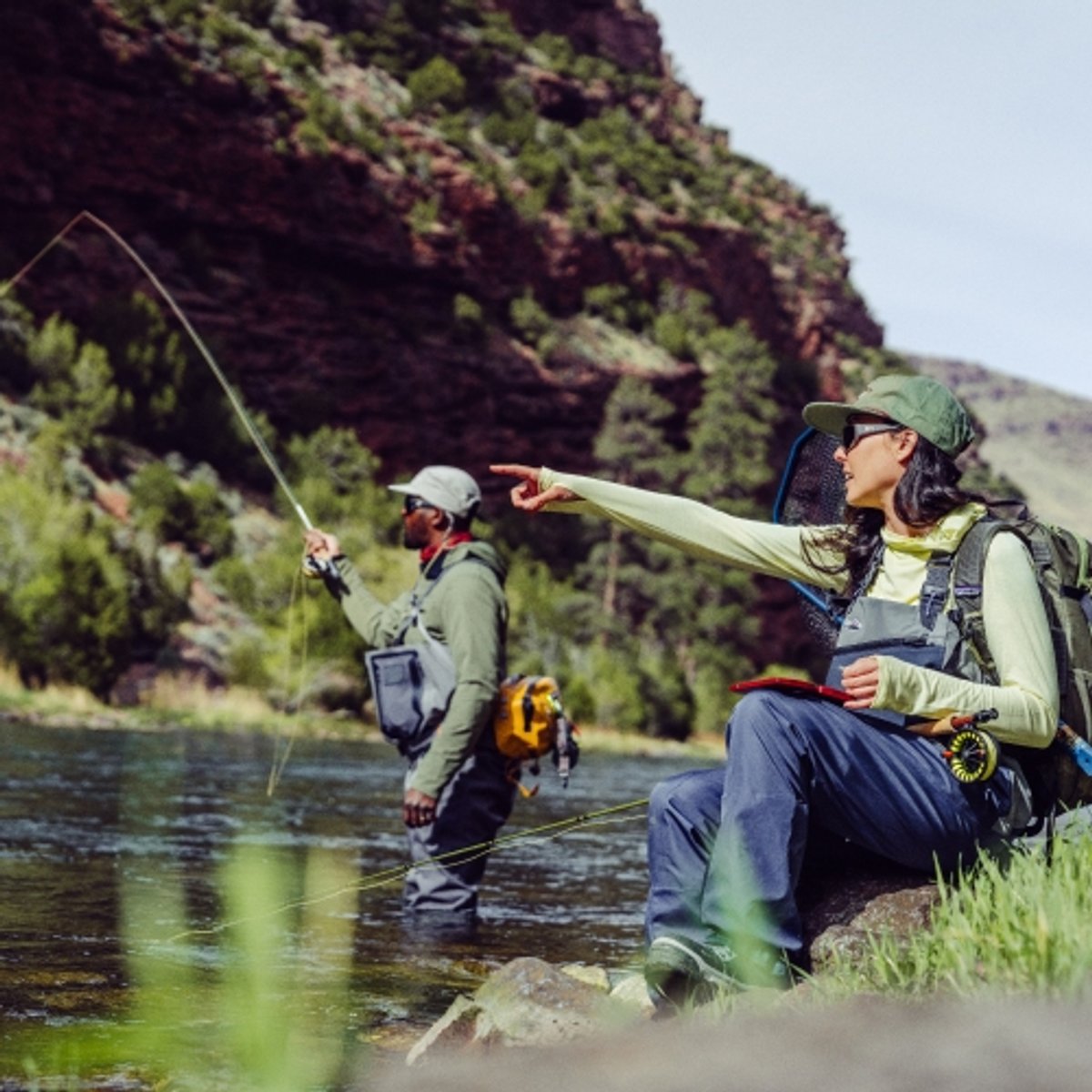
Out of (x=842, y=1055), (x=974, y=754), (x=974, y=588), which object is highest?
(x=974, y=588)

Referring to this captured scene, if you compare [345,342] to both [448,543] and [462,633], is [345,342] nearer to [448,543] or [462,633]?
[448,543]

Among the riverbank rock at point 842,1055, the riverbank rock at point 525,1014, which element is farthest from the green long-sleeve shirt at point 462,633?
the riverbank rock at point 842,1055

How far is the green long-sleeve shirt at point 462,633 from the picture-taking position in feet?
20.2

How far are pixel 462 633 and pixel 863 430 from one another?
2.52 m

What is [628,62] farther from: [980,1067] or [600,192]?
[980,1067]

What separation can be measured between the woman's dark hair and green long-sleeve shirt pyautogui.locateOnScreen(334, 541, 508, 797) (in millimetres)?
2289

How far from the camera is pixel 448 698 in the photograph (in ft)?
20.6

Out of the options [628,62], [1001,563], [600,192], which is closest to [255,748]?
[1001,563]

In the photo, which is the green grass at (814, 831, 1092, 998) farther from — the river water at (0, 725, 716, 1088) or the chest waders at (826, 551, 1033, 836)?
the river water at (0, 725, 716, 1088)

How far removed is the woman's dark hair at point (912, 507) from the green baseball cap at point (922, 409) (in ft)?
0.10

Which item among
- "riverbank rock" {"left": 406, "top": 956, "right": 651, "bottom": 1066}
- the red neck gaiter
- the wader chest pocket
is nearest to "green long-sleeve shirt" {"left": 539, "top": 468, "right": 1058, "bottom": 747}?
"riverbank rock" {"left": 406, "top": 956, "right": 651, "bottom": 1066}

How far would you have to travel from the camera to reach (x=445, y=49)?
7531 centimetres

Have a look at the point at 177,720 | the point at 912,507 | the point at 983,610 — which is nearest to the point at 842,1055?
the point at 983,610

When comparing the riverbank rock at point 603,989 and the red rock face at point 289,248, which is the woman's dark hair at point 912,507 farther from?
the red rock face at point 289,248
